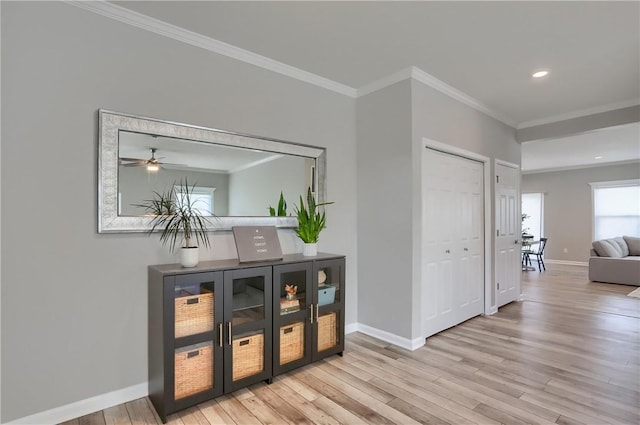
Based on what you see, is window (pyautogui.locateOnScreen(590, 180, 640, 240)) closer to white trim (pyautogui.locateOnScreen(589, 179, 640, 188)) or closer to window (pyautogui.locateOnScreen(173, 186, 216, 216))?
white trim (pyautogui.locateOnScreen(589, 179, 640, 188))

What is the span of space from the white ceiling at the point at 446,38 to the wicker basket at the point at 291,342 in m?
2.26

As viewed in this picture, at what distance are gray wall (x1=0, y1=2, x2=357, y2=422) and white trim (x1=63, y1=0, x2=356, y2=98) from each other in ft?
0.16

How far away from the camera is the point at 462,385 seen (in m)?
2.45

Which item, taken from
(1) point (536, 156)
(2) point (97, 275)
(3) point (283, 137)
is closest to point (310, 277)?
(3) point (283, 137)

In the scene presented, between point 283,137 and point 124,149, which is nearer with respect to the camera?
point 124,149

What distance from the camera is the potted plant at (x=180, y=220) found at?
232 cm

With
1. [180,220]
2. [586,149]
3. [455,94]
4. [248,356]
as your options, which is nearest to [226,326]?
[248,356]

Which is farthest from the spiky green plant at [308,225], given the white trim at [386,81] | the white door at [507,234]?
the white door at [507,234]

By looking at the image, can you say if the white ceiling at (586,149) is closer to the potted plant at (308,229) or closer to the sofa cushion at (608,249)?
the sofa cushion at (608,249)

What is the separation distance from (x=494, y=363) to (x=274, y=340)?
1.86m

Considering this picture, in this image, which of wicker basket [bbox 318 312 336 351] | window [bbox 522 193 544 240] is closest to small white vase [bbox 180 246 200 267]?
wicker basket [bbox 318 312 336 351]

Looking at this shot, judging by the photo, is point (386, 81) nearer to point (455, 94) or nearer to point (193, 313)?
point (455, 94)

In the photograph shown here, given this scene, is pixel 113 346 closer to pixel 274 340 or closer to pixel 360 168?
pixel 274 340

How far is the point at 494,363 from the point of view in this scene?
2.81 metres
